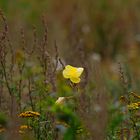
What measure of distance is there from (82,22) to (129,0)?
39.5 inches

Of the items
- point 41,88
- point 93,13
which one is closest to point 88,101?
point 41,88

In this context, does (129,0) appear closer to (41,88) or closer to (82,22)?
(82,22)

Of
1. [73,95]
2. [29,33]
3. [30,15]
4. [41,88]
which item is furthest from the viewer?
[30,15]

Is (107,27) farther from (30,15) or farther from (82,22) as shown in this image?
(30,15)

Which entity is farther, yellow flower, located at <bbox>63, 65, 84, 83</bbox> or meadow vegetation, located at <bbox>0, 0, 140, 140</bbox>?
meadow vegetation, located at <bbox>0, 0, 140, 140</bbox>

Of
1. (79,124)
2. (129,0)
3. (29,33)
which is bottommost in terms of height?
(79,124)

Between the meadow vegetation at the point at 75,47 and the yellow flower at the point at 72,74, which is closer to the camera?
the yellow flower at the point at 72,74

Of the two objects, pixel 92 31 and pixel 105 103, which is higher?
pixel 92 31

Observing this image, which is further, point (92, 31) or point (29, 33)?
point (92, 31)

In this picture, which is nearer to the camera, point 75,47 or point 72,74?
point 72,74

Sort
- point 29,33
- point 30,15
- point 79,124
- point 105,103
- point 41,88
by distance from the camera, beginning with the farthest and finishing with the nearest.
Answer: point 30,15
point 29,33
point 41,88
point 79,124
point 105,103

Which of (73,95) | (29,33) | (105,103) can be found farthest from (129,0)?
(105,103)

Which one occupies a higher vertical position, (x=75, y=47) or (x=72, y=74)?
(x=75, y=47)

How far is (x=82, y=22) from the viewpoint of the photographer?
31.5 feet
